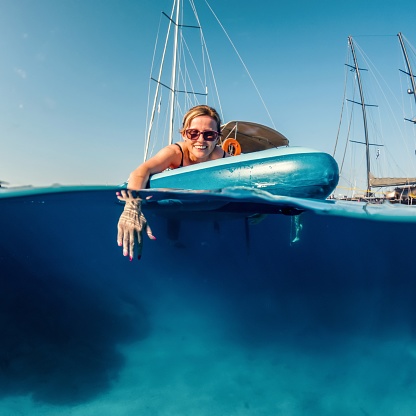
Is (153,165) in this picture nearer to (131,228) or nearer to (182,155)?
(182,155)

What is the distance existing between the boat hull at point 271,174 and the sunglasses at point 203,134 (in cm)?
52

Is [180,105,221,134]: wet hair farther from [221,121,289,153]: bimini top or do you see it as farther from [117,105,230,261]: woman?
[221,121,289,153]: bimini top

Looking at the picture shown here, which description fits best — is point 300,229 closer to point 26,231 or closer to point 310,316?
point 310,316

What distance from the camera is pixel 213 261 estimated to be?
8.57 metres

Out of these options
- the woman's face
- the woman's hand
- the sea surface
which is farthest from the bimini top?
the woman's hand

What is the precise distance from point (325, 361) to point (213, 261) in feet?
12.4

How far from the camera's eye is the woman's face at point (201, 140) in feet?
13.2

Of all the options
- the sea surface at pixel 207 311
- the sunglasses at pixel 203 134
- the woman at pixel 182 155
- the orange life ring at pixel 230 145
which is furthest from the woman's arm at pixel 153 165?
the orange life ring at pixel 230 145

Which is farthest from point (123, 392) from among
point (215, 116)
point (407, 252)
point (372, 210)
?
point (407, 252)

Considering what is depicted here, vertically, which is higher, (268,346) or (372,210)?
(372,210)

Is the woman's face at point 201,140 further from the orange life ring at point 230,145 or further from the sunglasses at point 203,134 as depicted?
the orange life ring at point 230,145

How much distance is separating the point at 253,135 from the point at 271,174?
18.4 ft

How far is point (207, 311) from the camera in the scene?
28.9 ft

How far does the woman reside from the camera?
3836 millimetres
